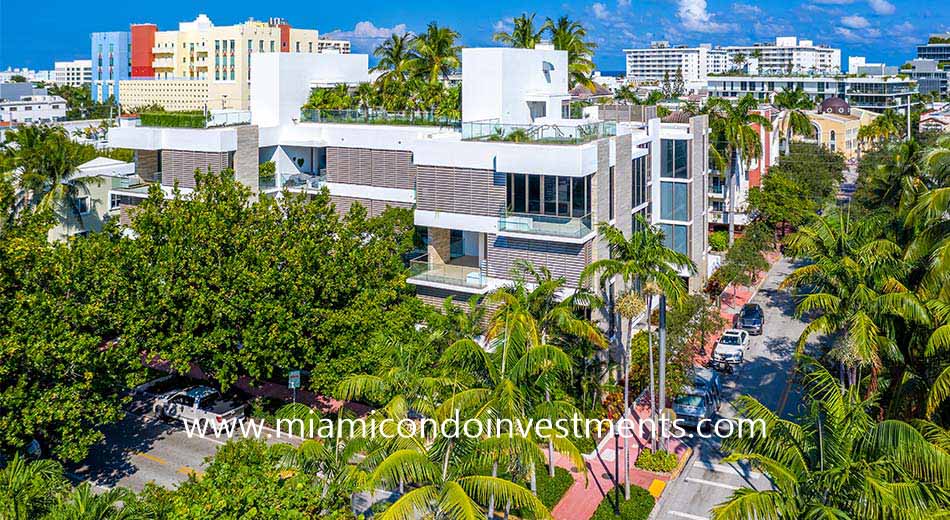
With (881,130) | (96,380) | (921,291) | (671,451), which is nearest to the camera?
(921,291)

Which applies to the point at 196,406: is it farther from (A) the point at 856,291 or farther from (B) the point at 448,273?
(A) the point at 856,291

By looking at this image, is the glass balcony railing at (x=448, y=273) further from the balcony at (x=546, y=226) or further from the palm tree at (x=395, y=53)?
the palm tree at (x=395, y=53)

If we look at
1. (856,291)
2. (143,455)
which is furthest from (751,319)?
(143,455)

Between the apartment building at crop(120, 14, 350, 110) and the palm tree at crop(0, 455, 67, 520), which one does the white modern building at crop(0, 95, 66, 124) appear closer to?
the apartment building at crop(120, 14, 350, 110)

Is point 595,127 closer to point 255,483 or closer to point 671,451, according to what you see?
point 671,451

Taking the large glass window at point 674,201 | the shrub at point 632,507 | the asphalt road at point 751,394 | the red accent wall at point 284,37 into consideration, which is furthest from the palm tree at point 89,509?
the red accent wall at point 284,37

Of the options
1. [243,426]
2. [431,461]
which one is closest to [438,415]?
[431,461]
